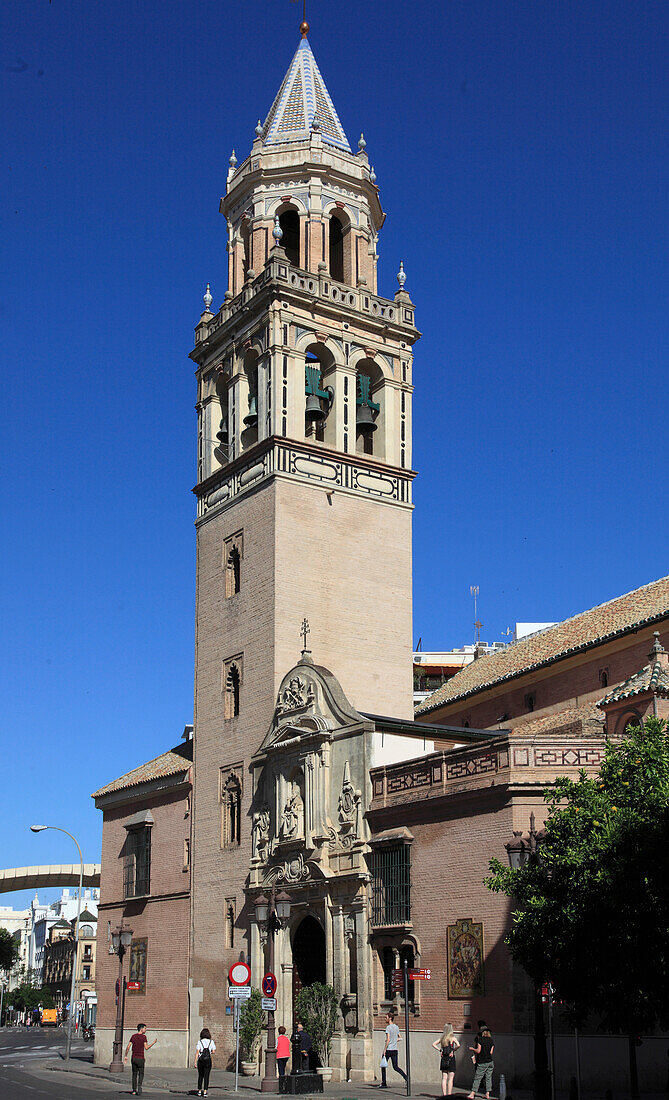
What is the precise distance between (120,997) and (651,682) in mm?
23450

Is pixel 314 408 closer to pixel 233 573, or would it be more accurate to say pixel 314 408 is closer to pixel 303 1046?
pixel 233 573

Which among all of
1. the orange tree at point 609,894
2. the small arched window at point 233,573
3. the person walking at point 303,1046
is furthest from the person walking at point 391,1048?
the small arched window at point 233,573

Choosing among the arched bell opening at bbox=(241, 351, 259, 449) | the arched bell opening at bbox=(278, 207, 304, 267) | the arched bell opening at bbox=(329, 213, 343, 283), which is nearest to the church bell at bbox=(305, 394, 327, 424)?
the arched bell opening at bbox=(241, 351, 259, 449)

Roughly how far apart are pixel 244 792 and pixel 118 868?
1015 centimetres

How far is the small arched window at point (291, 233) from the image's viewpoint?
156 ft

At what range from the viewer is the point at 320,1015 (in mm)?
32469

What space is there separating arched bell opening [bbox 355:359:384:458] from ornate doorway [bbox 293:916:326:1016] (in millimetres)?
16276

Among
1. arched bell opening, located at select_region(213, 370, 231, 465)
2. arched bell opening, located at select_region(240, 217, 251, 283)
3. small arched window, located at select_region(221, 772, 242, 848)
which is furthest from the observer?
arched bell opening, located at select_region(240, 217, 251, 283)

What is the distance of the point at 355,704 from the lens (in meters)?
39.7

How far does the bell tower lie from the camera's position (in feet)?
131

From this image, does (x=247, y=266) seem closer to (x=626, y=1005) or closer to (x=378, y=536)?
(x=378, y=536)

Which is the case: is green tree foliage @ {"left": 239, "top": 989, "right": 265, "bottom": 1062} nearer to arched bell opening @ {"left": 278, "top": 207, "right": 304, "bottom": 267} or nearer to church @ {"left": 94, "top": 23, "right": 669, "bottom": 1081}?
church @ {"left": 94, "top": 23, "right": 669, "bottom": 1081}

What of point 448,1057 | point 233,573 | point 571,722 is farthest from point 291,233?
point 448,1057

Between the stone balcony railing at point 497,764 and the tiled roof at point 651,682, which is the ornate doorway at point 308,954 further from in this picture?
the tiled roof at point 651,682
